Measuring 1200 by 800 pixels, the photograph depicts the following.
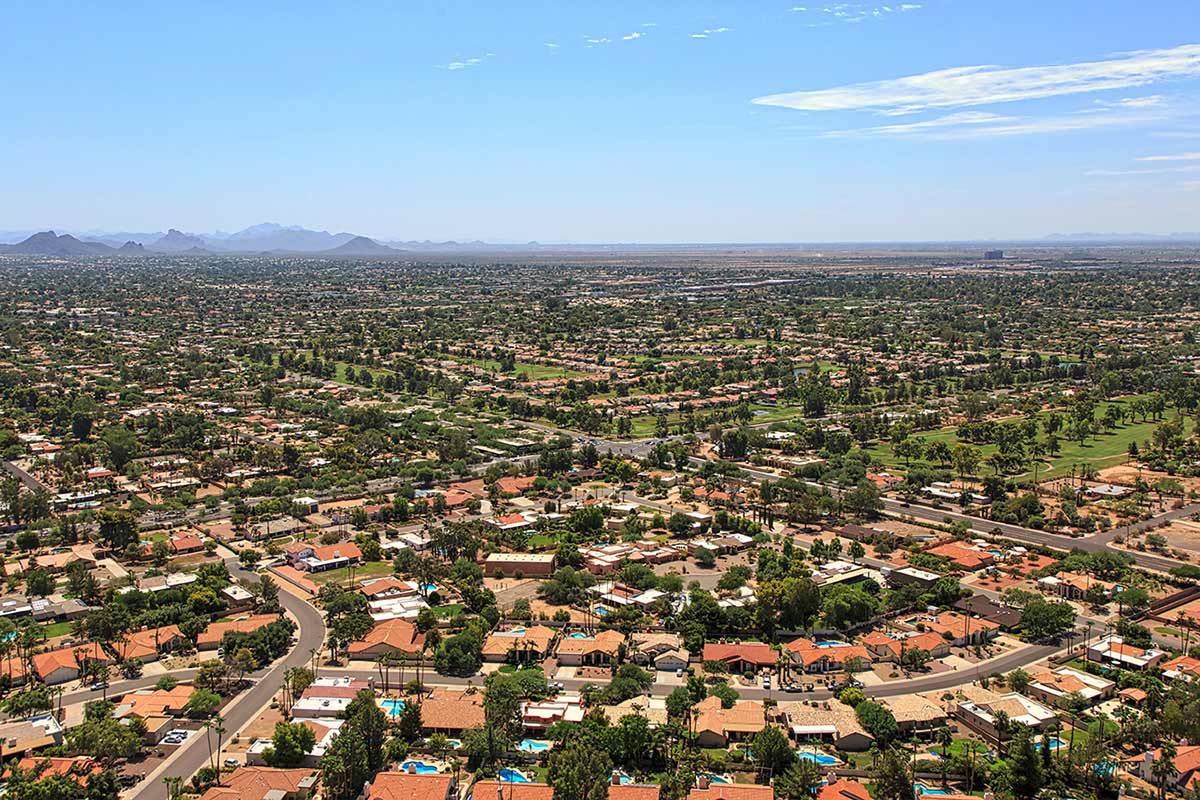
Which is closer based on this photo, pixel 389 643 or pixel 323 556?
pixel 389 643

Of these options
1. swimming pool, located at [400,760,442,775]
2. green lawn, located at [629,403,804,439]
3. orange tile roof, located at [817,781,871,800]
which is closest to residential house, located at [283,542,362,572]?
swimming pool, located at [400,760,442,775]

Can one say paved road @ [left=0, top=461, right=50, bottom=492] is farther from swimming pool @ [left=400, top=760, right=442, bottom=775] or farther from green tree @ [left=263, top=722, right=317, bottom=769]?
swimming pool @ [left=400, top=760, right=442, bottom=775]

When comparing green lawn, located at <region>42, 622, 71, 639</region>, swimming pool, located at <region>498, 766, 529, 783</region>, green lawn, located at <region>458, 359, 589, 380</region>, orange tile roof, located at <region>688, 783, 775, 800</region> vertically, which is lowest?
swimming pool, located at <region>498, 766, 529, 783</region>

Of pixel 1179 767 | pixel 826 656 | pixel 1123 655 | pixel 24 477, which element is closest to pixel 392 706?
pixel 826 656

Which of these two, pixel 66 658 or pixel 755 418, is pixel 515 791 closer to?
pixel 66 658

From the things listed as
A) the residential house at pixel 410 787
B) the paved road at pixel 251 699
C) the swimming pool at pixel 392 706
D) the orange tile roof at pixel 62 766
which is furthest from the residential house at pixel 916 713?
the orange tile roof at pixel 62 766

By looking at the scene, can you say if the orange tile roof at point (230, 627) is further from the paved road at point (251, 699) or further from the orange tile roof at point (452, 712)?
the orange tile roof at point (452, 712)

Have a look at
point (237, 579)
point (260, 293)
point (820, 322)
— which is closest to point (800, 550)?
point (237, 579)
